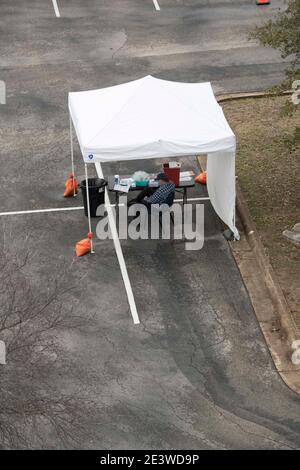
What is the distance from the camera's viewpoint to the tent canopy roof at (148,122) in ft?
51.2

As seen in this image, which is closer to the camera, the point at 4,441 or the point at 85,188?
the point at 4,441

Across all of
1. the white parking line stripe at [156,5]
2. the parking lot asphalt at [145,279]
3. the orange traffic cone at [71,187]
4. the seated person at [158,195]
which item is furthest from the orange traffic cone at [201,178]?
the white parking line stripe at [156,5]

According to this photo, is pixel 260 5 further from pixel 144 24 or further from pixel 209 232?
pixel 209 232

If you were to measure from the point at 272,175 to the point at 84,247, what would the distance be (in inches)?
191

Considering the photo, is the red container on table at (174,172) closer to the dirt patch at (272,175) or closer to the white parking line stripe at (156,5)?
the dirt patch at (272,175)

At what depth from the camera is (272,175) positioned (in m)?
18.6

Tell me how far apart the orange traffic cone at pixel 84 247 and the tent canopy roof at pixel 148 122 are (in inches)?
65.1

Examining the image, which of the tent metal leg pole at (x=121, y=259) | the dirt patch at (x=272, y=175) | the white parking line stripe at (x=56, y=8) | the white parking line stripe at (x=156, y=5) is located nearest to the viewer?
the tent metal leg pole at (x=121, y=259)

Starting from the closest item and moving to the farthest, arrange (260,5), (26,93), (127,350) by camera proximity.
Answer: (127,350), (26,93), (260,5)

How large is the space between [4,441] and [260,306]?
5.35 m

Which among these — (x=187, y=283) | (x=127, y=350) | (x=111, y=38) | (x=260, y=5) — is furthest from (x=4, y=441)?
(x=260, y=5)

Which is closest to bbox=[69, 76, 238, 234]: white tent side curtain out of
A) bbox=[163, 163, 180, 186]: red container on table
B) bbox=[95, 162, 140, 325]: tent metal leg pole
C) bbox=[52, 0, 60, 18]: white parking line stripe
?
bbox=[163, 163, 180, 186]: red container on table

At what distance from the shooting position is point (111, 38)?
25312mm

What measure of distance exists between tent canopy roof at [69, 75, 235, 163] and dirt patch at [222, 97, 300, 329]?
4.63 ft
